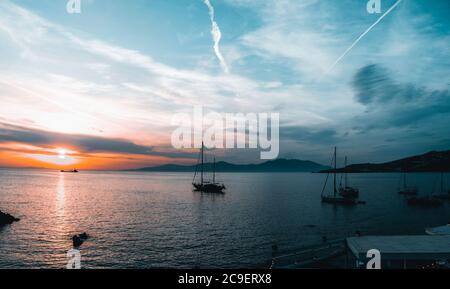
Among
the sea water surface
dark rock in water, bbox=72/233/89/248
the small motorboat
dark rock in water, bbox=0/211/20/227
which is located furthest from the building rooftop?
the small motorboat

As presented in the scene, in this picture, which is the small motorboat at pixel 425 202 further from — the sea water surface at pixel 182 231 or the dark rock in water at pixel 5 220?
the dark rock in water at pixel 5 220

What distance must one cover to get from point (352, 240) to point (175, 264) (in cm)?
1878

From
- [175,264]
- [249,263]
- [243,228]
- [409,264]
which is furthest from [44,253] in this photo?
[409,264]

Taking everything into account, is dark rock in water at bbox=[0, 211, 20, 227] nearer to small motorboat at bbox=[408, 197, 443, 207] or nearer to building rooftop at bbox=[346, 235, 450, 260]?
building rooftop at bbox=[346, 235, 450, 260]

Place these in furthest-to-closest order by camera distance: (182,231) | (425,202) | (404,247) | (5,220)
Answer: (425,202), (5,220), (182,231), (404,247)

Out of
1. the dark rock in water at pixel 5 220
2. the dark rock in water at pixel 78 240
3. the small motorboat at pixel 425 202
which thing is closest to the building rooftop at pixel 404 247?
the dark rock in water at pixel 78 240

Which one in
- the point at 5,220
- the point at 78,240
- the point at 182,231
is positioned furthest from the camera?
the point at 5,220

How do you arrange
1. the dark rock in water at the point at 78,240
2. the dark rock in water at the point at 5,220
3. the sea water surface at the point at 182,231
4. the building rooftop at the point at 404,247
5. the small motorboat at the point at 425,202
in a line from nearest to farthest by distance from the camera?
the building rooftop at the point at 404,247 → the sea water surface at the point at 182,231 → the dark rock in water at the point at 78,240 → the dark rock in water at the point at 5,220 → the small motorboat at the point at 425,202

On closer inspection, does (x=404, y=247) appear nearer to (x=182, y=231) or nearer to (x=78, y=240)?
(x=182, y=231)

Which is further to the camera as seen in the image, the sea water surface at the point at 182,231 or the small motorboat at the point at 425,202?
the small motorboat at the point at 425,202

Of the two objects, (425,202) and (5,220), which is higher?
(425,202)

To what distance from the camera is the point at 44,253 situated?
32.7m

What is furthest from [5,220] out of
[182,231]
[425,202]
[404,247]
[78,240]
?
[425,202]
